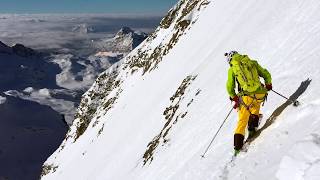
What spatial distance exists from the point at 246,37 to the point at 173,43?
22681 millimetres

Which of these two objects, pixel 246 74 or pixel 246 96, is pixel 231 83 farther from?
pixel 246 96

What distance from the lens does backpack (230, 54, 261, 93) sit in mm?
12555

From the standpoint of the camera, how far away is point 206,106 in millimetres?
23281

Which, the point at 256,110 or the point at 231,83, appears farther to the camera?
the point at 231,83

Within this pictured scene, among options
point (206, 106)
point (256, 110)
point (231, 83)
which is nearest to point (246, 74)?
point (231, 83)

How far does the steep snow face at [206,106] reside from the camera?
1184 cm

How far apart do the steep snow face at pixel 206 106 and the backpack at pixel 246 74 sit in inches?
48.6

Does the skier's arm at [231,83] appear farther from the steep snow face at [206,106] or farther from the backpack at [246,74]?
the steep snow face at [206,106]

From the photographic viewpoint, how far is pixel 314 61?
50.8 feet

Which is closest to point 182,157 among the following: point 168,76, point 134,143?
point 134,143

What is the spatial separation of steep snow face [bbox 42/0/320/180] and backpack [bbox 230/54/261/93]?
1234 mm

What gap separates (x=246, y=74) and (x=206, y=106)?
A: 10699 mm

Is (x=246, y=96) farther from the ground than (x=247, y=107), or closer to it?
farther from the ground

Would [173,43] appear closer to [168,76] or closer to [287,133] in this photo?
[168,76]
